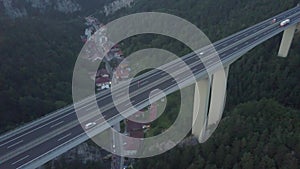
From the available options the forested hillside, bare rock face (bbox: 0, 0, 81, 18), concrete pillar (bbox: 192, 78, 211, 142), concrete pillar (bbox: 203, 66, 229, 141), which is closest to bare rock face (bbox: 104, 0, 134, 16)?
bare rock face (bbox: 0, 0, 81, 18)

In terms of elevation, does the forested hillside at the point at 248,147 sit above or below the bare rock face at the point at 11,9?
below

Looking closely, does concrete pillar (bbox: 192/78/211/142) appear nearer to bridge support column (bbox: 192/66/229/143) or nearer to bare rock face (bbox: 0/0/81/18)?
bridge support column (bbox: 192/66/229/143)

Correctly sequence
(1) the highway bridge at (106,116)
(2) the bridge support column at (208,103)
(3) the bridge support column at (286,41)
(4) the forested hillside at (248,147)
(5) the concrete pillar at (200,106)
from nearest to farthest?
(1) the highway bridge at (106,116), (4) the forested hillside at (248,147), (5) the concrete pillar at (200,106), (2) the bridge support column at (208,103), (3) the bridge support column at (286,41)

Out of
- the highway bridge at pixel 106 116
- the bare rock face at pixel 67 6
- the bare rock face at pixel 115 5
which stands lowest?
the bare rock face at pixel 115 5

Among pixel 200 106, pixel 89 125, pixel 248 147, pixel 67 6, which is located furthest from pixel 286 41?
pixel 67 6

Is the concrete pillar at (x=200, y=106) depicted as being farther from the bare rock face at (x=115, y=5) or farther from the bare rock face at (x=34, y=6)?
the bare rock face at (x=115, y=5)

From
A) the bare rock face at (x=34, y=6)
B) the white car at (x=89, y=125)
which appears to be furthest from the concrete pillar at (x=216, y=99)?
the bare rock face at (x=34, y=6)

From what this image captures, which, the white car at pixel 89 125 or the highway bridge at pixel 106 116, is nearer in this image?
the highway bridge at pixel 106 116

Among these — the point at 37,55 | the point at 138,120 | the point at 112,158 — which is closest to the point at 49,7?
the point at 37,55
